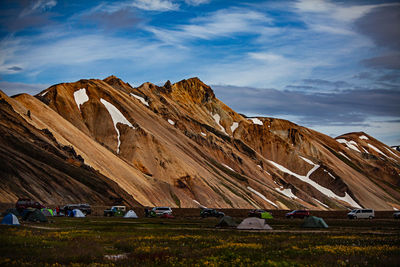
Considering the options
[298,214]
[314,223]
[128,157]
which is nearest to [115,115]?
[128,157]

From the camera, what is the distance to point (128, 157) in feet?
432

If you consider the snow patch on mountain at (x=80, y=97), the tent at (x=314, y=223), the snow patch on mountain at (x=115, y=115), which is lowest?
the tent at (x=314, y=223)

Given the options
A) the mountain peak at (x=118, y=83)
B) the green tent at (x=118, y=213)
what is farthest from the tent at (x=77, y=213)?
the mountain peak at (x=118, y=83)

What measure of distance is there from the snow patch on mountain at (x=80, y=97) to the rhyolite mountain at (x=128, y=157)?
30 cm

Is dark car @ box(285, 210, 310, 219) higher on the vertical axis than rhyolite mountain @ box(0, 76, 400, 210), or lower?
lower

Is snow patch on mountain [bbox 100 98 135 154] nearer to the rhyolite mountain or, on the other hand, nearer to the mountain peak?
the rhyolite mountain

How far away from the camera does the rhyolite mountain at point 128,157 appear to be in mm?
91875

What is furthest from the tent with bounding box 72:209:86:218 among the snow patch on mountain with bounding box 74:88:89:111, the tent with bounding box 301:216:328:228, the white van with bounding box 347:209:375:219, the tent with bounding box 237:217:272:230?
the snow patch on mountain with bounding box 74:88:89:111

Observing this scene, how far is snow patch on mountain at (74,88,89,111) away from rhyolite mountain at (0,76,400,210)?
30 cm

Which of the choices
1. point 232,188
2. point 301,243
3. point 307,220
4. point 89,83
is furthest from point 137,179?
point 301,243

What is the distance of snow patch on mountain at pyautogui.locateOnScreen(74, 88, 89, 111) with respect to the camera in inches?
5763

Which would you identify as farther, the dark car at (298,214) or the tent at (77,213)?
the dark car at (298,214)

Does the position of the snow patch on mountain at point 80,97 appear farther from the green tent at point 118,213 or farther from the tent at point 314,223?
the tent at point 314,223

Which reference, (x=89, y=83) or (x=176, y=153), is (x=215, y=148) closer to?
(x=176, y=153)
